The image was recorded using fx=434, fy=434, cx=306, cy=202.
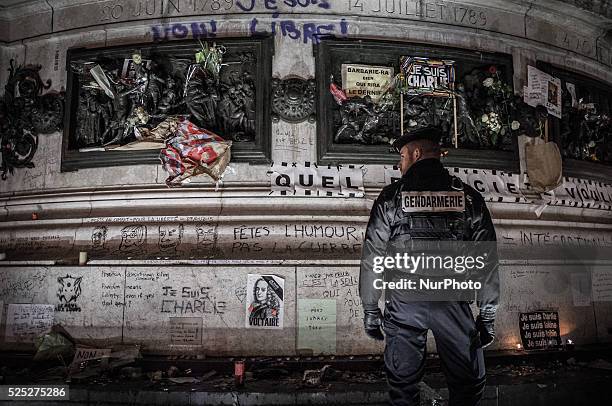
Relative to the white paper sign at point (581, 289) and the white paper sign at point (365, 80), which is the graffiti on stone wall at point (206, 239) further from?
the white paper sign at point (581, 289)

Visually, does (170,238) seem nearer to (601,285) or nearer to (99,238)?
(99,238)

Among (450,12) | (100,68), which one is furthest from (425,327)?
(100,68)

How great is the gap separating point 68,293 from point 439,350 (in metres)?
6.22

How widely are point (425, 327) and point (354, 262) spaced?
2344mm

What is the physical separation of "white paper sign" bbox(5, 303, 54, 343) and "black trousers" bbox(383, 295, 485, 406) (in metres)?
6.06

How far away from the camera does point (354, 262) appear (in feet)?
23.9

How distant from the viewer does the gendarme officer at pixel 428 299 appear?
5000 millimetres

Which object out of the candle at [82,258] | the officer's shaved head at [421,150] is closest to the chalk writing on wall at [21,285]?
the candle at [82,258]

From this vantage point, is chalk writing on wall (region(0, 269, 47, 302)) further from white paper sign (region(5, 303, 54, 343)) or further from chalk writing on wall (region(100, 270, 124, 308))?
chalk writing on wall (region(100, 270, 124, 308))

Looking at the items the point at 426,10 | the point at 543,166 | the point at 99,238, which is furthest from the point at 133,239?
the point at 543,166

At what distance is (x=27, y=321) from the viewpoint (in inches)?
303

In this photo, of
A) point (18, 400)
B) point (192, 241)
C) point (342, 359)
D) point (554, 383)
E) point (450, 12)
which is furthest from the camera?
point (450, 12)

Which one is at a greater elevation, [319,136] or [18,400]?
[319,136]

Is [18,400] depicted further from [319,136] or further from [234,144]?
[319,136]
